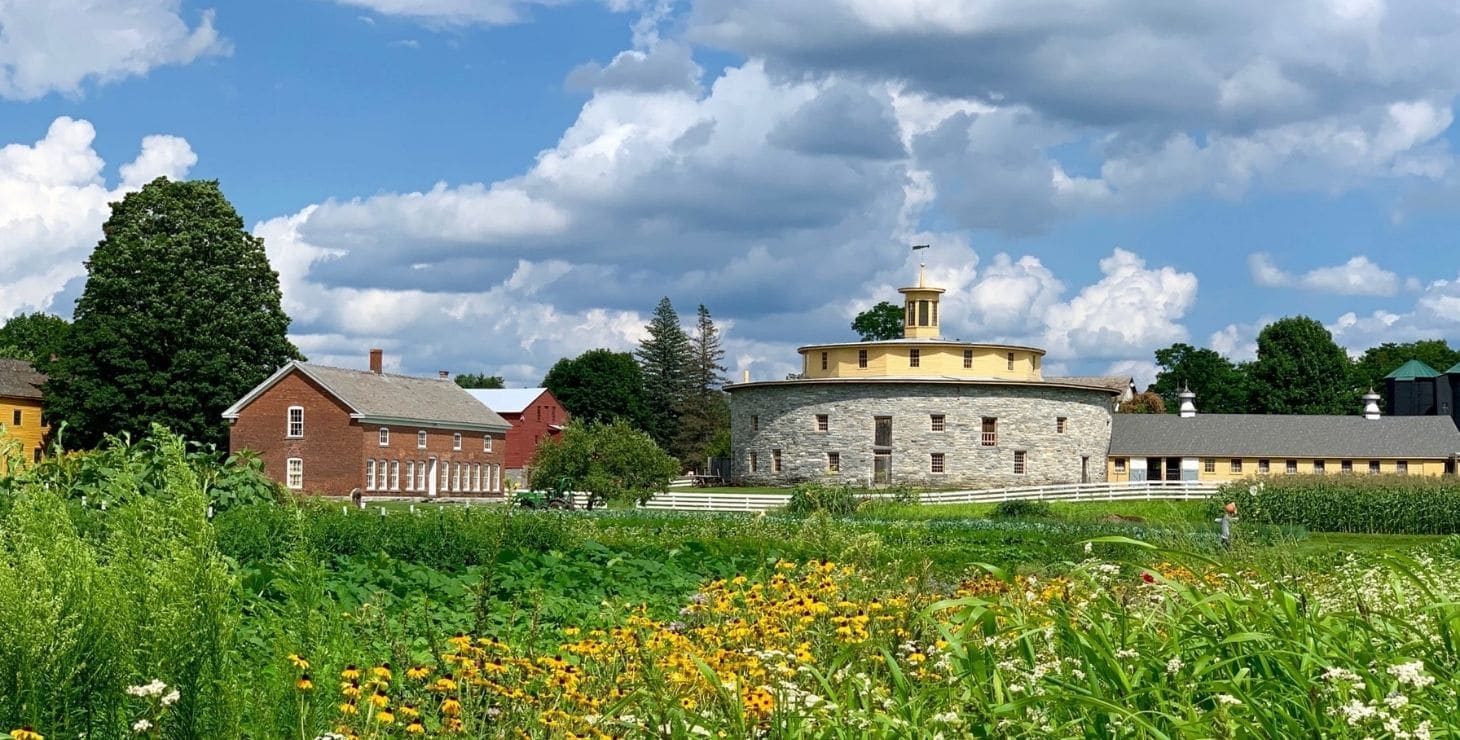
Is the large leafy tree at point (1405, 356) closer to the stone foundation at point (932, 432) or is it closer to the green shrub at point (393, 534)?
the stone foundation at point (932, 432)

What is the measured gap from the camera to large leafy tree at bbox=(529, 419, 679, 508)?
40.5 meters

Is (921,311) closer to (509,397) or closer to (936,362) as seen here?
(936,362)

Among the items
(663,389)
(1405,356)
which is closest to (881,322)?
(663,389)

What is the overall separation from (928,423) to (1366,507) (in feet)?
78.6

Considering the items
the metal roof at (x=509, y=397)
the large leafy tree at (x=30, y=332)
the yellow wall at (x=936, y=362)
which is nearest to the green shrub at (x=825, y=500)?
the yellow wall at (x=936, y=362)

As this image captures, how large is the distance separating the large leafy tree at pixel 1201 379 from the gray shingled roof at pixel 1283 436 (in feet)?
83.1

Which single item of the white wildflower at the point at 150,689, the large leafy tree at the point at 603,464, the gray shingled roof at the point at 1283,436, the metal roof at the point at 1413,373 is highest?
the metal roof at the point at 1413,373

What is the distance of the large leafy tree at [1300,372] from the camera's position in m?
82.4

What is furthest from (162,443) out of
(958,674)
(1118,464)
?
(1118,464)

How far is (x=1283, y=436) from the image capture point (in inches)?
2501

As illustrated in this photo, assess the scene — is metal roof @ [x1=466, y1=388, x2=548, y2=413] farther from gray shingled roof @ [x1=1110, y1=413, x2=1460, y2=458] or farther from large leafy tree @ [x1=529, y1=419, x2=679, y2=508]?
large leafy tree @ [x1=529, y1=419, x2=679, y2=508]

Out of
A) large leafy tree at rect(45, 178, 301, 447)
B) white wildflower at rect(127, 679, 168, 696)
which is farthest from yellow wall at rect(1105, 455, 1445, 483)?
white wildflower at rect(127, 679, 168, 696)

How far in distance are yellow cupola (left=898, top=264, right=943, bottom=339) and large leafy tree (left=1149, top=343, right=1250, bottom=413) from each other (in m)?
31.4

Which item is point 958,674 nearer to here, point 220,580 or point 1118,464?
point 220,580
